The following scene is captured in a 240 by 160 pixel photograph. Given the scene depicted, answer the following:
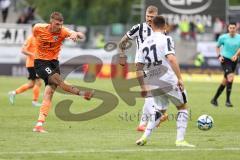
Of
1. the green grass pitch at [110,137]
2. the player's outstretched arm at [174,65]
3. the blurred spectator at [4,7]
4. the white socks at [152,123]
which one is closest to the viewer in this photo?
the green grass pitch at [110,137]

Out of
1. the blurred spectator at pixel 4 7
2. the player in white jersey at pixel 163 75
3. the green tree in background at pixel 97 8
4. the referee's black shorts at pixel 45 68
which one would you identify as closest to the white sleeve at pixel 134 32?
the referee's black shorts at pixel 45 68

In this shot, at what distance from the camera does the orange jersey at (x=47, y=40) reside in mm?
15273

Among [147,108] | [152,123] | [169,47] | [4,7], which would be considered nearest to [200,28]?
[4,7]

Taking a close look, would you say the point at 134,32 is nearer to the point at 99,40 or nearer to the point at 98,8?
the point at 99,40

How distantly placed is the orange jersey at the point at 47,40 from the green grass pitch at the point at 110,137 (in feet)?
4.90

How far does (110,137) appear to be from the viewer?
14.0m

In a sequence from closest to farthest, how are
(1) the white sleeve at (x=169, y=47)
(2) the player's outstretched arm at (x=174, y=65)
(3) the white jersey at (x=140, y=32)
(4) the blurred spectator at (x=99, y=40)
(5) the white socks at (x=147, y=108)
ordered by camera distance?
1. (2) the player's outstretched arm at (x=174, y=65)
2. (1) the white sleeve at (x=169, y=47)
3. (5) the white socks at (x=147, y=108)
4. (3) the white jersey at (x=140, y=32)
5. (4) the blurred spectator at (x=99, y=40)

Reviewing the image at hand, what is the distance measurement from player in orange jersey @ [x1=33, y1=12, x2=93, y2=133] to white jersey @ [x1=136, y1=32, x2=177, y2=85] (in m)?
2.74

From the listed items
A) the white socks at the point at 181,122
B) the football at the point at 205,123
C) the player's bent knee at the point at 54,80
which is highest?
the player's bent knee at the point at 54,80

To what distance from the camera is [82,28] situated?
139 ft

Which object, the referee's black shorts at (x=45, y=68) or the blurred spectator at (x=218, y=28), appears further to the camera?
the blurred spectator at (x=218, y=28)

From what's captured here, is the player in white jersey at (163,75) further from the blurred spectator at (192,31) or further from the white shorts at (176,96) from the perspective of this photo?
the blurred spectator at (192,31)

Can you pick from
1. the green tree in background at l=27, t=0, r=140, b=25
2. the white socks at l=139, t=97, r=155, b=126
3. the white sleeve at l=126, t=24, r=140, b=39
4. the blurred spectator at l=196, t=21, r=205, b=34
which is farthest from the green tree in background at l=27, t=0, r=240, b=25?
the white socks at l=139, t=97, r=155, b=126

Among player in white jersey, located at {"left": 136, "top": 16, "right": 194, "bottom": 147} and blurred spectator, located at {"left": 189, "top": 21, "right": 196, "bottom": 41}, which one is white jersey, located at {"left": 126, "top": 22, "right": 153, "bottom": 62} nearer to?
player in white jersey, located at {"left": 136, "top": 16, "right": 194, "bottom": 147}
